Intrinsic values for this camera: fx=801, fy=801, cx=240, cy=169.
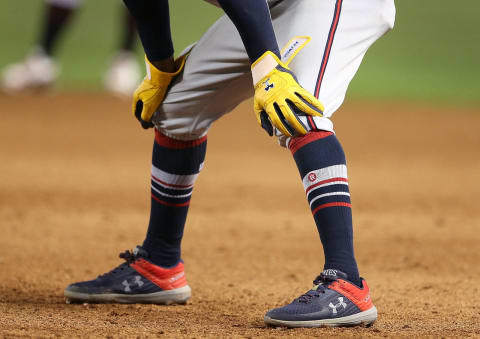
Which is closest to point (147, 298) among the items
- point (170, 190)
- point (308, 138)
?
point (170, 190)

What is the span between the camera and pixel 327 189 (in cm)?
243

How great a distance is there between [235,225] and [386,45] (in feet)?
30.9

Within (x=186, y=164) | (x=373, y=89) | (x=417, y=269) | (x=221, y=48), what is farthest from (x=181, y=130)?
(x=373, y=89)

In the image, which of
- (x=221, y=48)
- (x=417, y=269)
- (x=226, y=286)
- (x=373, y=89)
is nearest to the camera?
(x=221, y=48)

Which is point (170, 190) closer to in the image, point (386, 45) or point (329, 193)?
point (329, 193)

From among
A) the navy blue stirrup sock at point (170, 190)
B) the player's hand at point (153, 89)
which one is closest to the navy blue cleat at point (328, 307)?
the navy blue stirrup sock at point (170, 190)

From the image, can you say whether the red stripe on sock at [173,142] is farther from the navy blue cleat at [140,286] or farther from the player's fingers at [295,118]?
the player's fingers at [295,118]

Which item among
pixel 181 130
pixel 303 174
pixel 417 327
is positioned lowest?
pixel 417 327

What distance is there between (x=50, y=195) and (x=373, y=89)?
22.2ft

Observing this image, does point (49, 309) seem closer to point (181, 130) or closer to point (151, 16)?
point (181, 130)

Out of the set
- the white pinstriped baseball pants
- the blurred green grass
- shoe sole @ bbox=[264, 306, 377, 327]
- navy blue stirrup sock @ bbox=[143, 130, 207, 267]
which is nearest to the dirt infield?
shoe sole @ bbox=[264, 306, 377, 327]

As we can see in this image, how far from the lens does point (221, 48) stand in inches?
106

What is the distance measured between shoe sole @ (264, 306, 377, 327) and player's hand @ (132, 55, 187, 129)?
894 millimetres

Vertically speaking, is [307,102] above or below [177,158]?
above
